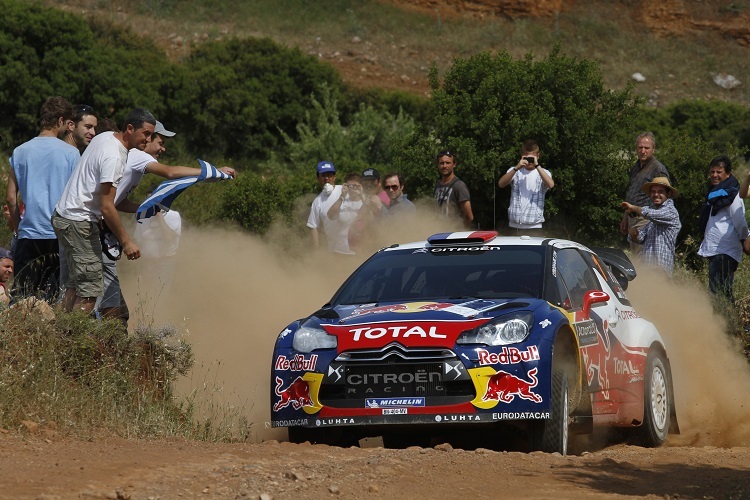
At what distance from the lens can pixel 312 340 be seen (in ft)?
27.4

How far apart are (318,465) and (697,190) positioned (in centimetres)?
1146

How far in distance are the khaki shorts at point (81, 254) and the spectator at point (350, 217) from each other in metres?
5.38

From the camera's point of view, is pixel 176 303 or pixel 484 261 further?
pixel 176 303

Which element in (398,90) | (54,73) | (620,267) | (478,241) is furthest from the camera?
(398,90)

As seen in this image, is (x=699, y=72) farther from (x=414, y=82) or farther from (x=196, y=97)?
(x=196, y=97)

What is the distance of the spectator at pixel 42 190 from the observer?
1052 cm

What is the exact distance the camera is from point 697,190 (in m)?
17.3

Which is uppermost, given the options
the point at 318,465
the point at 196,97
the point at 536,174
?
the point at 196,97

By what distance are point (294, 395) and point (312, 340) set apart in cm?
38

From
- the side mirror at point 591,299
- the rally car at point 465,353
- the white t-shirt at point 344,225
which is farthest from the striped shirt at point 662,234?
the side mirror at point 591,299

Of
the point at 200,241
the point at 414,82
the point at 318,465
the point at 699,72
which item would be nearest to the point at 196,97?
the point at 414,82

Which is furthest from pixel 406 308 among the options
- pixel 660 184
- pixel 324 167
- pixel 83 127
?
pixel 324 167

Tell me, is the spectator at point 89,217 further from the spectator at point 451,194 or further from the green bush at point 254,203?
the green bush at point 254,203

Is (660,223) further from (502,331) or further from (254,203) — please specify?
(254,203)
